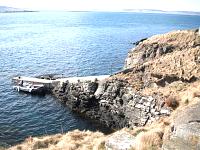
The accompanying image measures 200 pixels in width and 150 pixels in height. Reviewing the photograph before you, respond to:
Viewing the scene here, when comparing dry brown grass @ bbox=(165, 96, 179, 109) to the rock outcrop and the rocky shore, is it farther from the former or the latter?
the rock outcrop

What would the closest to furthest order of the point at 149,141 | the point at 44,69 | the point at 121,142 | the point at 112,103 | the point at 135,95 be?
1. the point at 149,141
2. the point at 121,142
3. the point at 135,95
4. the point at 112,103
5. the point at 44,69

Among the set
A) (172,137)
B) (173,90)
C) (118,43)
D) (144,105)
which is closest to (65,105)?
(144,105)

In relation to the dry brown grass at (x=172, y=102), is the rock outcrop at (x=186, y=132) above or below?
above

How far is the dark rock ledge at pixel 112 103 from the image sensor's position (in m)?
52.2

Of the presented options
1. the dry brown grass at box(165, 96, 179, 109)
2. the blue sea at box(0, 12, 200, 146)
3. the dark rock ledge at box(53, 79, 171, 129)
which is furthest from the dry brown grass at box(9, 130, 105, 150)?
the dark rock ledge at box(53, 79, 171, 129)

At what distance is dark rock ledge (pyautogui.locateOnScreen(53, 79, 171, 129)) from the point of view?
171 feet

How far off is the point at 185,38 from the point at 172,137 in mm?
74148

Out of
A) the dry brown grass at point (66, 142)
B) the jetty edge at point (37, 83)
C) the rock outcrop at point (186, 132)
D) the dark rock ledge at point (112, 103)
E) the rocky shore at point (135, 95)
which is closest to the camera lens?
the rock outcrop at point (186, 132)

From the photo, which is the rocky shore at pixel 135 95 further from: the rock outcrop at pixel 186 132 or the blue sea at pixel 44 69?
the rock outcrop at pixel 186 132

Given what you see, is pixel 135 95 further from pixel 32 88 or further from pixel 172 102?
pixel 32 88

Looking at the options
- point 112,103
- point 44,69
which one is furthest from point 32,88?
point 112,103

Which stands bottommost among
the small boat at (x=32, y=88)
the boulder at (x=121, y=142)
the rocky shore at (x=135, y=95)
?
the small boat at (x=32, y=88)

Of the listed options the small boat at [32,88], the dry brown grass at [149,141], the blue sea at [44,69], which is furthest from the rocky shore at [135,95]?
the dry brown grass at [149,141]

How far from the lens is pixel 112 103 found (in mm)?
60969
